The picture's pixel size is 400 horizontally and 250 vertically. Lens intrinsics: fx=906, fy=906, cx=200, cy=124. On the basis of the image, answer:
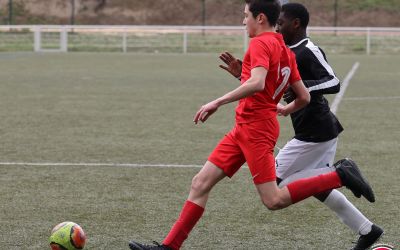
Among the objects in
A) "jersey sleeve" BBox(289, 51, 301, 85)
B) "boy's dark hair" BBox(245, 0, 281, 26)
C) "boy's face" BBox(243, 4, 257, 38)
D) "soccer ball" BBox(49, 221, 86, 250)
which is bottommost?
"soccer ball" BBox(49, 221, 86, 250)

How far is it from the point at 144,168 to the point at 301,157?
3.84 m

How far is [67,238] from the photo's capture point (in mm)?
5934

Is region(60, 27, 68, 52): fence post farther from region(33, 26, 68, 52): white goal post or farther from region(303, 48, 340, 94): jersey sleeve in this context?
region(303, 48, 340, 94): jersey sleeve

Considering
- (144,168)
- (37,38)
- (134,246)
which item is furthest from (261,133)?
(37,38)

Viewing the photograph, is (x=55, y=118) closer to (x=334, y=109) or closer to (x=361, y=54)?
(x=334, y=109)

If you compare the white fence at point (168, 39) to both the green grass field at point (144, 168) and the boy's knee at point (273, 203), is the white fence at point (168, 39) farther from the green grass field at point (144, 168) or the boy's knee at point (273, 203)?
the boy's knee at point (273, 203)

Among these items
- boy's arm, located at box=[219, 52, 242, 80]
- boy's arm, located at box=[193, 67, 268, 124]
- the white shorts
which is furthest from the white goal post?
boy's arm, located at box=[193, 67, 268, 124]

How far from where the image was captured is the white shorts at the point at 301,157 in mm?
6188

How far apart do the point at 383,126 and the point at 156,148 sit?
13.9 ft

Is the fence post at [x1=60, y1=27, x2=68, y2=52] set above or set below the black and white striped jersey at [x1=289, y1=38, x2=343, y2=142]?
below

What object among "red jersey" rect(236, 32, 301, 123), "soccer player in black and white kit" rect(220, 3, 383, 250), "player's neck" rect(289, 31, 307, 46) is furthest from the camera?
"player's neck" rect(289, 31, 307, 46)

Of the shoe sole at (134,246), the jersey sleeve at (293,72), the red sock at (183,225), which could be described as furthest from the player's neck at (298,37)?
the shoe sole at (134,246)

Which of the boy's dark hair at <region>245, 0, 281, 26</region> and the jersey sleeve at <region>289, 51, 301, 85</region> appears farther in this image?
the jersey sleeve at <region>289, 51, 301, 85</region>

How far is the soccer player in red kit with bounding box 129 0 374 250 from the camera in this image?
5555 mm
